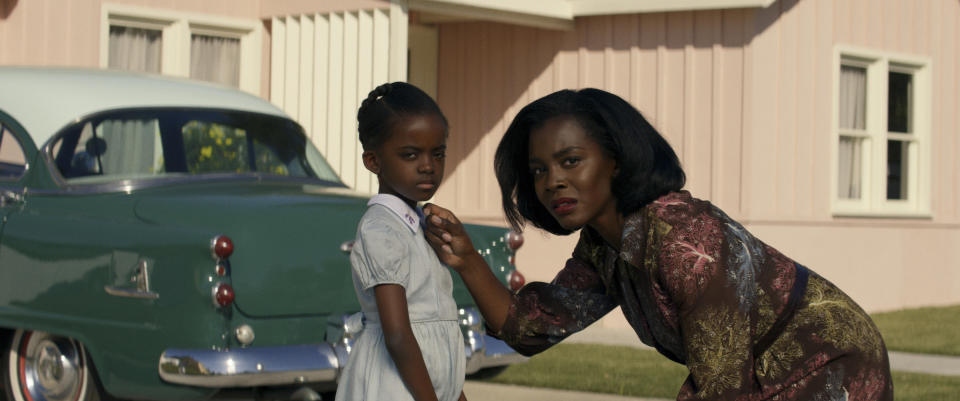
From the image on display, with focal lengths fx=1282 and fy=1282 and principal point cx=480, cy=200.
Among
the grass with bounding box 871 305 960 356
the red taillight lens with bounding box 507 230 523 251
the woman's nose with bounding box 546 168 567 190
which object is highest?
the woman's nose with bounding box 546 168 567 190

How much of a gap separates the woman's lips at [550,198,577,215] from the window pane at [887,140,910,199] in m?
11.2

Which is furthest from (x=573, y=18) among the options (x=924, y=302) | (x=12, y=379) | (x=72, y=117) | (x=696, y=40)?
(x=12, y=379)

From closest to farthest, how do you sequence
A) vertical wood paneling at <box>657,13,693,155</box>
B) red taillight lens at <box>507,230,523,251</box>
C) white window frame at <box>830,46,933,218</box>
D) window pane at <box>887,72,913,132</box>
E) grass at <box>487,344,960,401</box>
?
1. red taillight lens at <box>507,230,523,251</box>
2. grass at <box>487,344,960,401</box>
3. vertical wood paneling at <box>657,13,693,155</box>
4. white window frame at <box>830,46,933,218</box>
5. window pane at <box>887,72,913,132</box>

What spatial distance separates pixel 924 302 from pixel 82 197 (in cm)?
971

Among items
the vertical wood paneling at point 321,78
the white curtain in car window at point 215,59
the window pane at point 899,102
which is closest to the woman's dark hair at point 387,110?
the vertical wood paneling at point 321,78

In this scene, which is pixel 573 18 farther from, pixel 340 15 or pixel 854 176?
pixel 854 176

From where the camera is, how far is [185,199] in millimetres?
6211

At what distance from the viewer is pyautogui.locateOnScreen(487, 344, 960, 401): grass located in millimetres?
7430

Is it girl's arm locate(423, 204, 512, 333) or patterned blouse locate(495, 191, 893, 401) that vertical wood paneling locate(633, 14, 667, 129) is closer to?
girl's arm locate(423, 204, 512, 333)

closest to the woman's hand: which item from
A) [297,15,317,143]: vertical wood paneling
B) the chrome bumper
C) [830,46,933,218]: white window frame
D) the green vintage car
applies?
the green vintage car

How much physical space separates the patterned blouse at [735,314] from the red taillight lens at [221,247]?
2.95 metres

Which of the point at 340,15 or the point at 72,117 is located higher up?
the point at 340,15

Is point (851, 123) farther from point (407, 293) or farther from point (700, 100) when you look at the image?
point (407, 293)

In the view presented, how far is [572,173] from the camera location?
112 inches
